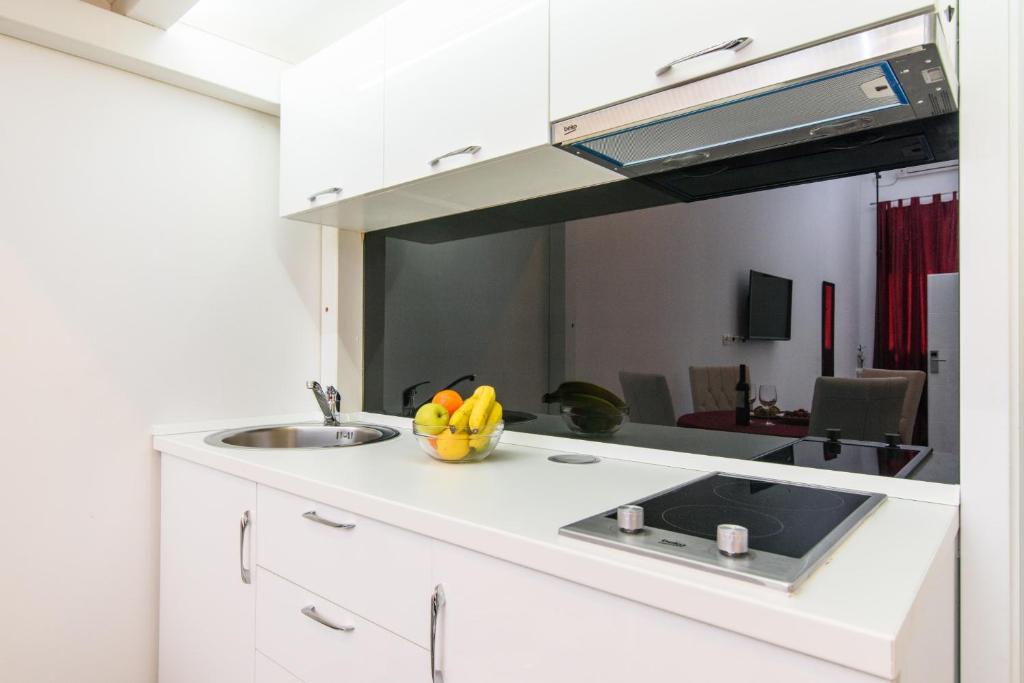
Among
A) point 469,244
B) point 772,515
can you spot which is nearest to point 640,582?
point 772,515

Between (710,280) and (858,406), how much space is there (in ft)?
1.43

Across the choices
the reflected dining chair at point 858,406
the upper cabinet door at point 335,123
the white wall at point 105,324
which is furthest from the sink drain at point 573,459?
the white wall at point 105,324

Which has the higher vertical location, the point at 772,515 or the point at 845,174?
the point at 845,174

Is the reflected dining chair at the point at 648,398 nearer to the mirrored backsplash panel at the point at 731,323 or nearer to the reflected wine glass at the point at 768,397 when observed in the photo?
the mirrored backsplash panel at the point at 731,323

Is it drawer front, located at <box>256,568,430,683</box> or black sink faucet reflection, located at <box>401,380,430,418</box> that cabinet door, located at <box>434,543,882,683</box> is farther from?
black sink faucet reflection, located at <box>401,380,430,418</box>

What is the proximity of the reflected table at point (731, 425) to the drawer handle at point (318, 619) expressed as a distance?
0.89 m

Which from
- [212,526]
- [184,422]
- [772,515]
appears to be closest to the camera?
[772,515]

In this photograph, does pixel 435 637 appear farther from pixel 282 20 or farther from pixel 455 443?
pixel 282 20

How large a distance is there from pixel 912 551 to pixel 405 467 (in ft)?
3.33

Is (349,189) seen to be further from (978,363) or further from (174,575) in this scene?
(978,363)

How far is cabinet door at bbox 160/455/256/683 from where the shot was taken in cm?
152

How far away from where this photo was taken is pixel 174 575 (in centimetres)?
181

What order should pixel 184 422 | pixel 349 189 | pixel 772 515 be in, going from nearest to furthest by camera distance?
pixel 772 515 → pixel 349 189 → pixel 184 422

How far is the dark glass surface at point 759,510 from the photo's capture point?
0.88 m
